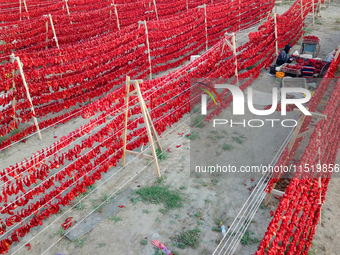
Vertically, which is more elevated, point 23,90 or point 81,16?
point 81,16

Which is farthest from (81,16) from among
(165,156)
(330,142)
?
(330,142)

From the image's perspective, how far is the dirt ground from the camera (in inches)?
202

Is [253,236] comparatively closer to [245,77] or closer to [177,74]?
[177,74]

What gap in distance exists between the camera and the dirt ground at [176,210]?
5137 millimetres

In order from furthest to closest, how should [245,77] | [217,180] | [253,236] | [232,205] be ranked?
[245,77], [217,180], [232,205], [253,236]

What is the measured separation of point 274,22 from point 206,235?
10495 mm

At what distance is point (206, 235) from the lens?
5238 mm

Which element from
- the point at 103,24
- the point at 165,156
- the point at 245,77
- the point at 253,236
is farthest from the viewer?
the point at 103,24

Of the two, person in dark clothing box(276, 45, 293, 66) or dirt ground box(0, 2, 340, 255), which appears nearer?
dirt ground box(0, 2, 340, 255)

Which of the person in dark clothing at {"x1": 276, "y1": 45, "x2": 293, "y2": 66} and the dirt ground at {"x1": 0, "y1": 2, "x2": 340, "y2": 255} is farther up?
the person in dark clothing at {"x1": 276, "y1": 45, "x2": 293, "y2": 66}

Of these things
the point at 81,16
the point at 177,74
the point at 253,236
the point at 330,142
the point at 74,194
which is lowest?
the point at 253,236

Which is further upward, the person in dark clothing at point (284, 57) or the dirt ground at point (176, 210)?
the person in dark clothing at point (284, 57)

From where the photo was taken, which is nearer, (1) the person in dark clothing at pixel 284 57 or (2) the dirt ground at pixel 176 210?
(2) the dirt ground at pixel 176 210

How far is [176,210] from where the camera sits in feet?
19.0
